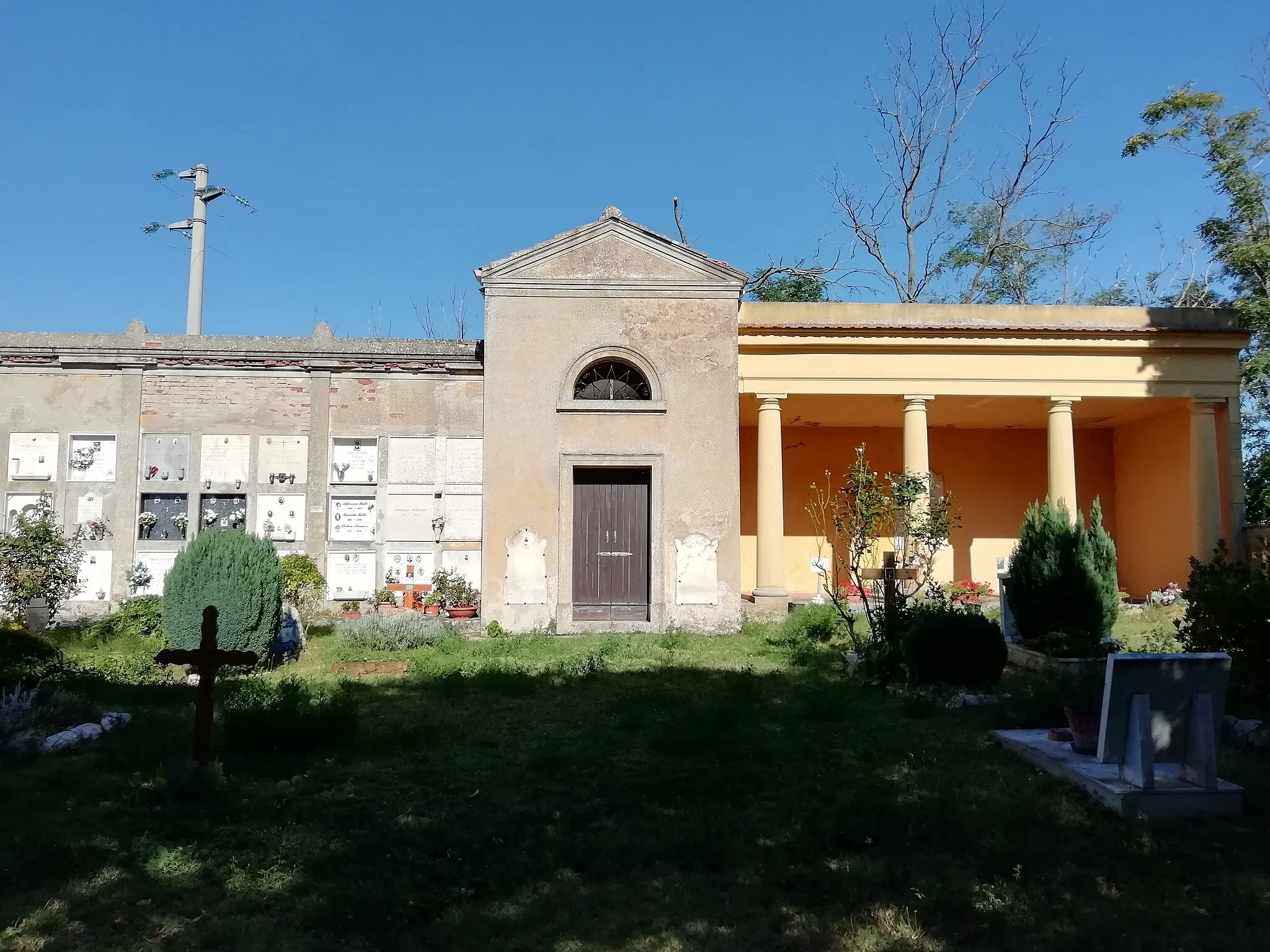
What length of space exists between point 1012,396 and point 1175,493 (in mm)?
3986

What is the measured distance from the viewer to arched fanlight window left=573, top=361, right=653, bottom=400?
484 inches

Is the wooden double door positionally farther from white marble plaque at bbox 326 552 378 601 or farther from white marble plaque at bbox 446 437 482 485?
white marble plaque at bbox 326 552 378 601

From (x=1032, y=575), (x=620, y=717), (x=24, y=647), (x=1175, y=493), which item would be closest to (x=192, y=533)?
(x=24, y=647)

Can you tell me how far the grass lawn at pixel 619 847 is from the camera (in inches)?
135

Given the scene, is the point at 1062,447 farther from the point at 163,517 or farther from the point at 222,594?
the point at 163,517

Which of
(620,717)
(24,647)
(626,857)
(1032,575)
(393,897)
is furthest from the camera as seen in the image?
(1032,575)

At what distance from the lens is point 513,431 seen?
1184cm

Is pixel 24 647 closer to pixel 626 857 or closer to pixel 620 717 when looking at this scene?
pixel 620 717

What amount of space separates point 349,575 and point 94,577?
3406 mm

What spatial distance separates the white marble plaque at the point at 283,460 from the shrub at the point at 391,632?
8.60 feet

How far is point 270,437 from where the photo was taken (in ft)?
41.1

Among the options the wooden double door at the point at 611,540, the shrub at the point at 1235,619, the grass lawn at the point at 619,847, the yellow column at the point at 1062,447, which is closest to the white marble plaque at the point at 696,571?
the wooden double door at the point at 611,540

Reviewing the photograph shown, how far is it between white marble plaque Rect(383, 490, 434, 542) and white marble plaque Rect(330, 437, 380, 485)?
49 centimetres

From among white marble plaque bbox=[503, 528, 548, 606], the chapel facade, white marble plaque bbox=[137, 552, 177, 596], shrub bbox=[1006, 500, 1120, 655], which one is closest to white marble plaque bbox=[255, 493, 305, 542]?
the chapel facade
